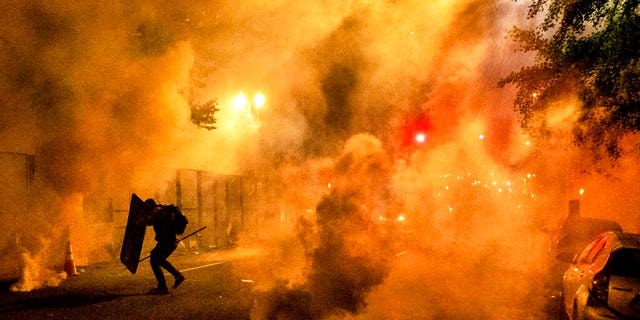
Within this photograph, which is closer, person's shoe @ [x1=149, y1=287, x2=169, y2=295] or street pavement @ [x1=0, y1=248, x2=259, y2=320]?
street pavement @ [x1=0, y1=248, x2=259, y2=320]

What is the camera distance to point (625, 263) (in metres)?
6.16

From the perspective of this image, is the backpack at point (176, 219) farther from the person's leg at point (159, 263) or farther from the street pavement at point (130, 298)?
the street pavement at point (130, 298)

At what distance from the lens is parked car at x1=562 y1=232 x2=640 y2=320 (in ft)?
19.1

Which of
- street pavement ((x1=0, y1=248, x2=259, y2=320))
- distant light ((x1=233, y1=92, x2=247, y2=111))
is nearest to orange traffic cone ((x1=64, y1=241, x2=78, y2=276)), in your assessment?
street pavement ((x1=0, y1=248, x2=259, y2=320))

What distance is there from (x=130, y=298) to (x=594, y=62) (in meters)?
8.96

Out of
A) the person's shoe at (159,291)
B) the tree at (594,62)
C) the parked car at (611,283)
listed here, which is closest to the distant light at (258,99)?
the tree at (594,62)

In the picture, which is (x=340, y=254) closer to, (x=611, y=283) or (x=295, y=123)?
(x=611, y=283)

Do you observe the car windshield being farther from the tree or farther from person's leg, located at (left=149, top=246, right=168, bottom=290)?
person's leg, located at (left=149, top=246, right=168, bottom=290)

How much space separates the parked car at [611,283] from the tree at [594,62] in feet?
14.0

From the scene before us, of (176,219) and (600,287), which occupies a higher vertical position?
(176,219)

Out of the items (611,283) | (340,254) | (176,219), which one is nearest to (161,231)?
(176,219)

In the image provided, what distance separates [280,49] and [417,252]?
22.6ft

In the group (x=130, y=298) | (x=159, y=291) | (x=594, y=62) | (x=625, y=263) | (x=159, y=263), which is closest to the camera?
(x=625, y=263)

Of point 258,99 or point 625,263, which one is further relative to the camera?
point 258,99
